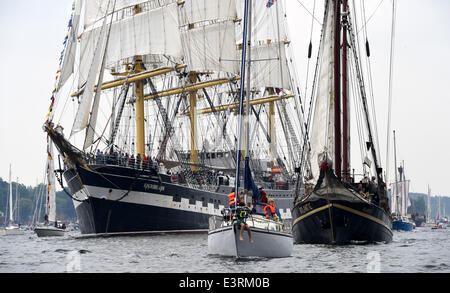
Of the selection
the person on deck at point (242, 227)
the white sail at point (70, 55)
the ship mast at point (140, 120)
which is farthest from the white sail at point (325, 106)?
the ship mast at point (140, 120)

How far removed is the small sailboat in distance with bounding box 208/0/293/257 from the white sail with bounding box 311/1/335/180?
10672 millimetres

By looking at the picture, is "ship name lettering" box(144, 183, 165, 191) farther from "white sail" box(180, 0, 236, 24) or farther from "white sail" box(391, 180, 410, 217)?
"white sail" box(391, 180, 410, 217)

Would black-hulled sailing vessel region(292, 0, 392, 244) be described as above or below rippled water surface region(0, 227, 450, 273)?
above

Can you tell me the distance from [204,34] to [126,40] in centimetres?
1181

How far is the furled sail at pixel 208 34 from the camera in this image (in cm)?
7462

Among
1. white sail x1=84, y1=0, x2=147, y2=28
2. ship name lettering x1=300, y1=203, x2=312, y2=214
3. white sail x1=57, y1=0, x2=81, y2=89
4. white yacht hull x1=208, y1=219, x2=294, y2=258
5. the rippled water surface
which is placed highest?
white sail x1=84, y1=0, x2=147, y2=28

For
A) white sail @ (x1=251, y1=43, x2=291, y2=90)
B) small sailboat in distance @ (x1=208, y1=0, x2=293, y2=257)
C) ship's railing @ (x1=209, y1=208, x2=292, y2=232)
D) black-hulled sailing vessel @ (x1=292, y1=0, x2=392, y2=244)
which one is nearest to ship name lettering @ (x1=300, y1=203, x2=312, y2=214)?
black-hulled sailing vessel @ (x1=292, y1=0, x2=392, y2=244)

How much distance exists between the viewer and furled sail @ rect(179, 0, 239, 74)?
245 feet

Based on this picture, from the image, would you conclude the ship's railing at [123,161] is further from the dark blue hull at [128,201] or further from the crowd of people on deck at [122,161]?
the dark blue hull at [128,201]

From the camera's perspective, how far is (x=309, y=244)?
35406 mm

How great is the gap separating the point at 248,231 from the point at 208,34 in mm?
53122

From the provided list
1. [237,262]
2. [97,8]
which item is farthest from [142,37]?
[237,262]

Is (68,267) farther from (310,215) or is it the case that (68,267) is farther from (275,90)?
(275,90)
